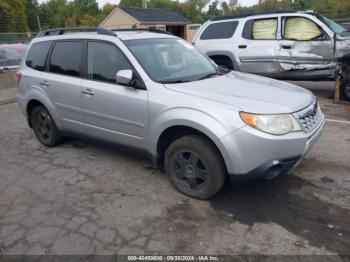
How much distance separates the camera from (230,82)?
13.0 ft

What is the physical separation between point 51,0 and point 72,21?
75.1 feet

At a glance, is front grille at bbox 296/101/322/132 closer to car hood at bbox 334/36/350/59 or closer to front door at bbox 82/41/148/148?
front door at bbox 82/41/148/148

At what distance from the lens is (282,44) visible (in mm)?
7922

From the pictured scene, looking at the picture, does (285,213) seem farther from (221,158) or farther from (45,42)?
(45,42)

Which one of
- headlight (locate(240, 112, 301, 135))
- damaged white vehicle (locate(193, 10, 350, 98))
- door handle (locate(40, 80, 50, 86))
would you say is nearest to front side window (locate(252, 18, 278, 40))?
damaged white vehicle (locate(193, 10, 350, 98))

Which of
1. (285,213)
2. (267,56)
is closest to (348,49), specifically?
(267,56)

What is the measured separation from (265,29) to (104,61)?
206 inches

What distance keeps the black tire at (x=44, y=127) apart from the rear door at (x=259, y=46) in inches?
197

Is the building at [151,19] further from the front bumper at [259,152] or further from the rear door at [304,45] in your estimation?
the front bumper at [259,152]

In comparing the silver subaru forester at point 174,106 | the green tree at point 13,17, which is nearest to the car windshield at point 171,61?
the silver subaru forester at point 174,106

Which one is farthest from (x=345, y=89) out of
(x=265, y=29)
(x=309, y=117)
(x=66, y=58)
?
(x=66, y=58)

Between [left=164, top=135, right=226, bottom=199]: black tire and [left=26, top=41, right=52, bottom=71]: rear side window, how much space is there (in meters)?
2.65

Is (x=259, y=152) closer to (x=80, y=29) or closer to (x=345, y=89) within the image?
(x=80, y=29)

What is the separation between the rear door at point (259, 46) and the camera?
8.07 meters
